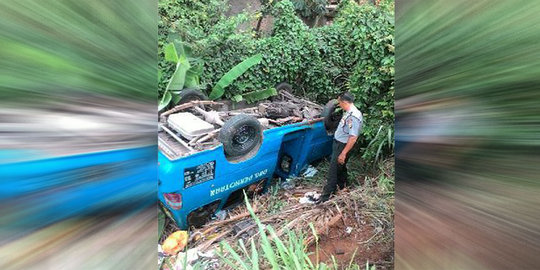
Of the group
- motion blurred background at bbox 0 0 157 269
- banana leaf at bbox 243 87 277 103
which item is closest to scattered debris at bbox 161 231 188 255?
motion blurred background at bbox 0 0 157 269

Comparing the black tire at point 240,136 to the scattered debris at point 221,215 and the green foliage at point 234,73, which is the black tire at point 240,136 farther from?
the green foliage at point 234,73

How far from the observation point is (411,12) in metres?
1.19

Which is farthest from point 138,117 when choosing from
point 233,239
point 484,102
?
point 233,239

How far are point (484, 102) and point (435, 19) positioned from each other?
1.03ft

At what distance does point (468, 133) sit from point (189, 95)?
6271mm

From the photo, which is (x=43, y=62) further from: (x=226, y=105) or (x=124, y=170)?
(x=226, y=105)

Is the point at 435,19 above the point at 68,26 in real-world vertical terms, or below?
above

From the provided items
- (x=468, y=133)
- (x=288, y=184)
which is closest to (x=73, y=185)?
(x=468, y=133)

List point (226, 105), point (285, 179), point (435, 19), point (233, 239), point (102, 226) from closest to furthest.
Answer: point (102, 226) → point (435, 19) → point (233, 239) → point (285, 179) → point (226, 105)

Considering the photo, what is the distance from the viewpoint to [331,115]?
21.7ft

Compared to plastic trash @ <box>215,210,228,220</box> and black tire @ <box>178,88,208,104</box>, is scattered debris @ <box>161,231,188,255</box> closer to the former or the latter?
plastic trash @ <box>215,210,228,220</box>

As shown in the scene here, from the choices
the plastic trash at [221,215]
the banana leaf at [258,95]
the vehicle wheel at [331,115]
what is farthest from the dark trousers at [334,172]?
the banana leaf at [258,95]

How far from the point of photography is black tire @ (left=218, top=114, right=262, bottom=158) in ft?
16.1

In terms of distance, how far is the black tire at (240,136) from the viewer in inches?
194
